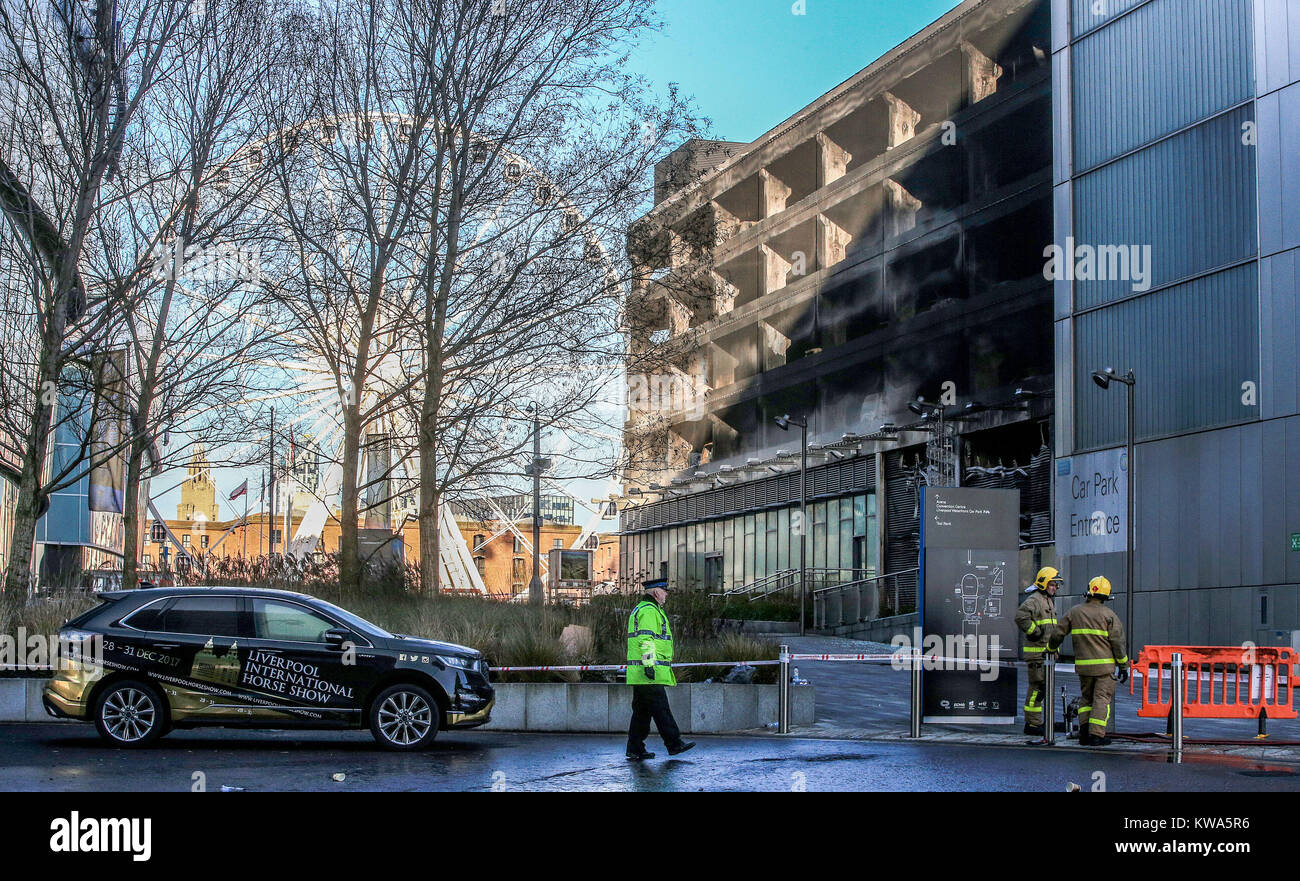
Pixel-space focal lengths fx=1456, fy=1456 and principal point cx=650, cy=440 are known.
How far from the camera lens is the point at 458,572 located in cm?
5962

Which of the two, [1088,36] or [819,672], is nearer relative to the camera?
[819,672]

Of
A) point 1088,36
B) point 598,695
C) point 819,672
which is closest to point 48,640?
point 598,695

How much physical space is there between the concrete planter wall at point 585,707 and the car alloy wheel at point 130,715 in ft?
13.3

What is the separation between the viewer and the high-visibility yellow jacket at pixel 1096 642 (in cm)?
1566

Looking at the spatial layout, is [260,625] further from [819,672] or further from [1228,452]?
[1228,452]

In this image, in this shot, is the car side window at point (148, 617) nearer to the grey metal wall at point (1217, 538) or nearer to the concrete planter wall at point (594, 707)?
the concrete planter wall at point (594, 707)

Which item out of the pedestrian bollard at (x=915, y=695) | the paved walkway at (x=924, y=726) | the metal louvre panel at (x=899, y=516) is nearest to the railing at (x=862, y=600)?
the metal louvre panel at (x=899, y=516)

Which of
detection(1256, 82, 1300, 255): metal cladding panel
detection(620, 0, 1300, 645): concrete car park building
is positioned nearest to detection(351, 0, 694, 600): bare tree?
detection(620, 0, 1300, 645): concrete car park building

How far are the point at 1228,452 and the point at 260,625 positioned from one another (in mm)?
27640

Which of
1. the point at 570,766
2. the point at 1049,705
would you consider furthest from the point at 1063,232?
the point at 570,766

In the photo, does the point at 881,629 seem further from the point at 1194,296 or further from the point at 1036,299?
the point at 1194,296

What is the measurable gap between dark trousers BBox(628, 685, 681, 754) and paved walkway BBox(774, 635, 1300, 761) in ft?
12.5

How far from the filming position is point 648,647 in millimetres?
13578

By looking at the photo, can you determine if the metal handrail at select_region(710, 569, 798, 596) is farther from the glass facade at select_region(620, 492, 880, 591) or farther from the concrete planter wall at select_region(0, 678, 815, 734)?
the concrete planter wall at select_region(0, 678, 815, 734)
